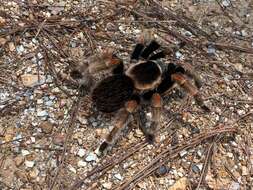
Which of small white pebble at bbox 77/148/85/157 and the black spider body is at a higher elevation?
the black spider body

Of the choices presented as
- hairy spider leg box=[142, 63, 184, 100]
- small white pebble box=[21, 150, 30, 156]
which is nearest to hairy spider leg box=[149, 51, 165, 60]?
hairy spider leg box=[142, 63, 184, 100]

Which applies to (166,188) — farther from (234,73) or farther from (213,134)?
(234,73)

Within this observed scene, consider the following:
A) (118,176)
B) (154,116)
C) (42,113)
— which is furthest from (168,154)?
(42,113)

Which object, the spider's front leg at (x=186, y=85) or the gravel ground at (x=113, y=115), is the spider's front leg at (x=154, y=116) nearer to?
the gravel ground at (x=113, y=115)

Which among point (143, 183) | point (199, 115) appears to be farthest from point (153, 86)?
point (143, 183)

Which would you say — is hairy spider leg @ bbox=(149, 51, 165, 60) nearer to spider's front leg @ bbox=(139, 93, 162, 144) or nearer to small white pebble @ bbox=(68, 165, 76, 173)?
spider's front leg @ bbox=(139, 93, 162, 144)

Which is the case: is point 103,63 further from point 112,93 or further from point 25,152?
point 25,152
